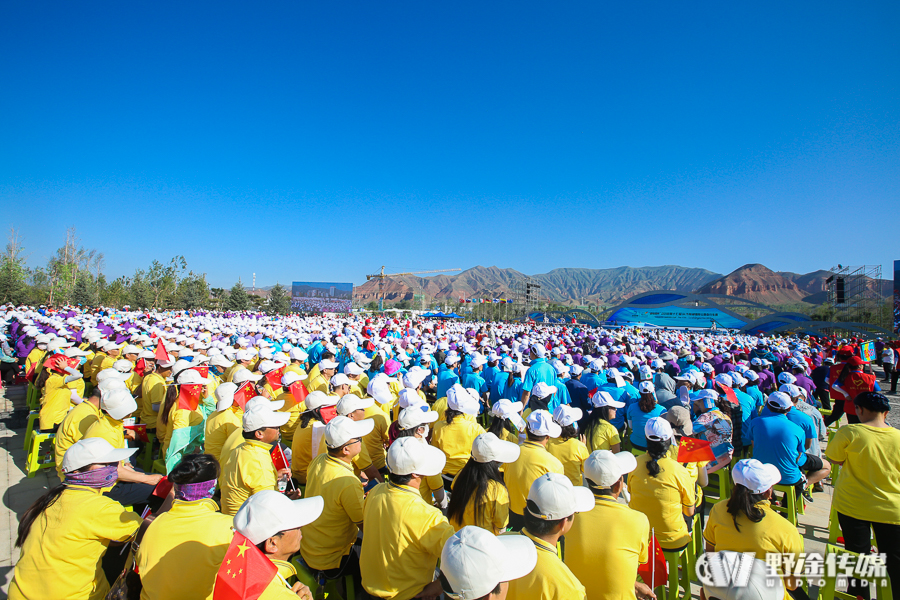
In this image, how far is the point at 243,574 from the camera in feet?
5.48

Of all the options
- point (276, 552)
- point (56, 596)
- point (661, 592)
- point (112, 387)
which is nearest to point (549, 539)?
point (276, 552)

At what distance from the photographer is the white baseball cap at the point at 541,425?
11.7ft

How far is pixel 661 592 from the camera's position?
3.25 m

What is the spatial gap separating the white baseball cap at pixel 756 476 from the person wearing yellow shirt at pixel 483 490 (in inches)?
60.0

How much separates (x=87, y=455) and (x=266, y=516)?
1.51 m

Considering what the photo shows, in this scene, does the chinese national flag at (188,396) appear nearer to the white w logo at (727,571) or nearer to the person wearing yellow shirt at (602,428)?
the person wearing yellow shirt at (602,428)

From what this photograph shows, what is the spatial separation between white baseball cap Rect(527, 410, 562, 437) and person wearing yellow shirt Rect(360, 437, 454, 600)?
4.56ft

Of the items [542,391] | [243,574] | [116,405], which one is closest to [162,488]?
[243,574]

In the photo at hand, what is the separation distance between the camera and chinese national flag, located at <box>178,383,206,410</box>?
499 cm

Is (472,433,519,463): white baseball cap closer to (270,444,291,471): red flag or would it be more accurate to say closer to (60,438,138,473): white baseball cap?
(270,444,291,471): red flag

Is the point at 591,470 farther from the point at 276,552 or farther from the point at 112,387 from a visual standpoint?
the point at 112,387

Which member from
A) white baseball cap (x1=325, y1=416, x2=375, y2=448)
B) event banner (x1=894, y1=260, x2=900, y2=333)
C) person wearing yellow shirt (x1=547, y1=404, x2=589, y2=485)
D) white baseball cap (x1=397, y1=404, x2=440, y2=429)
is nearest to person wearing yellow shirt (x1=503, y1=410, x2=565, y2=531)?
person wearing yellow shirt (x1=547, y1=404, x2=589, y2=485)

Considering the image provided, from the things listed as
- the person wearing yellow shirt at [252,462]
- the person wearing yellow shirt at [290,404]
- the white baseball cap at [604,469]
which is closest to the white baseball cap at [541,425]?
the white baseball cap at [604,469]

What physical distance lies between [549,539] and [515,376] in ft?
19.5
